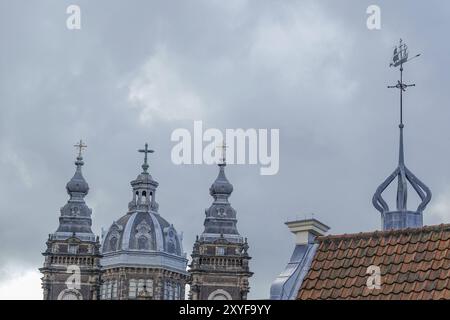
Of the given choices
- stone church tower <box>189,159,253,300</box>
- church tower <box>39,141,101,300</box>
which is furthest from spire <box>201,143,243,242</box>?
church tower <box>39,141,101,300</box>

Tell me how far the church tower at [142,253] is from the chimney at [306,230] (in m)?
87.7

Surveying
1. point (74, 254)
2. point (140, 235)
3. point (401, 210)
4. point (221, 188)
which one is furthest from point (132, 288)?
point (401, 210)

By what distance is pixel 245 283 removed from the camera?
105750 millimetres

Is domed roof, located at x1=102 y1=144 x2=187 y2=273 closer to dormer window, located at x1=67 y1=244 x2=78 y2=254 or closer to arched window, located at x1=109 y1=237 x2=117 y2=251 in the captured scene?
arched window, located at x1=109 y1=237 x2=117 y2=251

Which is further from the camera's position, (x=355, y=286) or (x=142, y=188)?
(x=142, y=188)

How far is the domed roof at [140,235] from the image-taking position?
111688 millimetres

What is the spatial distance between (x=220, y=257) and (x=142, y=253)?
880 centimetres

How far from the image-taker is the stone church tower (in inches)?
4141

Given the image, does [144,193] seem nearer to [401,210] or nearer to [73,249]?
[73,249]
